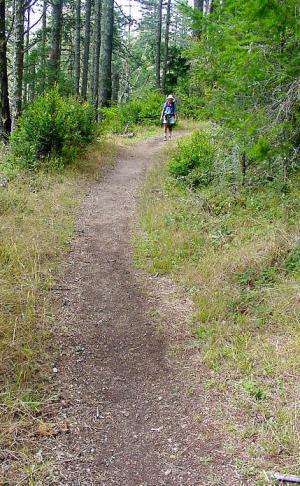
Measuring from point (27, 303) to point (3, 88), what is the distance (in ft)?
28.2

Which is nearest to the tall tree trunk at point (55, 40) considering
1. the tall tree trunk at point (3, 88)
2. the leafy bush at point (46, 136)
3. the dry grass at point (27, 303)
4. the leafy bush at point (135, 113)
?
the leafy bush at point (135, 113)

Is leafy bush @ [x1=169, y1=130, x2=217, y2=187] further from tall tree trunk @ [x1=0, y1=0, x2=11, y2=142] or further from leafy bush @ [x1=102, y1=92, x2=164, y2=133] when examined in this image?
leafy bush @ [x1=102, y1=92, x2=164, y2=133]

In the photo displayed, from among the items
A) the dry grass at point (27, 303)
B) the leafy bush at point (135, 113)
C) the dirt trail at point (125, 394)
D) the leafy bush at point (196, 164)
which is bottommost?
the dirt trail at point (125, 394)

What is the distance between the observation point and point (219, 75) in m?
7.50

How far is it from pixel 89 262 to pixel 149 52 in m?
30.7

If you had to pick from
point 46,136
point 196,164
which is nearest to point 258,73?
point 196,164

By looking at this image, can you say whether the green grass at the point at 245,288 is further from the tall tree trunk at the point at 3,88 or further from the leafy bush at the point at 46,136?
the tall tree trunk at the point at 3,88

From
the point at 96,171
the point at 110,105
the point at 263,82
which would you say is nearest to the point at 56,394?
the point at 263,82

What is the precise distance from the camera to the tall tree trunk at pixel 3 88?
1081cm

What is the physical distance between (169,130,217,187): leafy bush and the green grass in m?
0.62

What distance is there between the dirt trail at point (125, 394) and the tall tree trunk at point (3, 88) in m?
6.95

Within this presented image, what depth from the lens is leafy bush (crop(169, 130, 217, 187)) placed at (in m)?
9.23

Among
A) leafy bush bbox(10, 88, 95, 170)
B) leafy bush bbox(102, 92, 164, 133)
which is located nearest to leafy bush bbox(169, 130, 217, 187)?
leafy bush bbox(10, 88, 95, 170)

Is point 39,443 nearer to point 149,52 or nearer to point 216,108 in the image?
point 216,108
